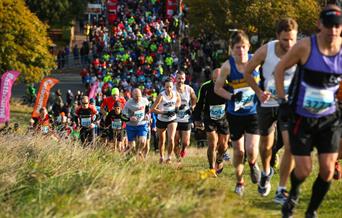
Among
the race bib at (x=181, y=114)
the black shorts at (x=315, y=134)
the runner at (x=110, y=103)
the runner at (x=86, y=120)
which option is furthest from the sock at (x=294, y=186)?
the runner at (x=86, y=120)

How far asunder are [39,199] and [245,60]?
131 inches

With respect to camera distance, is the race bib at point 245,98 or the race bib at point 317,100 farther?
the race bib at point 245,98

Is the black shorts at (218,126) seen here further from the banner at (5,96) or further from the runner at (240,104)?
the banner at (5,96)

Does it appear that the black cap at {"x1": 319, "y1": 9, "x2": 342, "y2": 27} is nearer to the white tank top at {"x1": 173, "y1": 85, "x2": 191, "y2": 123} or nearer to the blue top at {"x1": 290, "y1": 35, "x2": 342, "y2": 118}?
the blue top at {"x1": 290, "y1": 35, "x2": 342, "y2": 118}

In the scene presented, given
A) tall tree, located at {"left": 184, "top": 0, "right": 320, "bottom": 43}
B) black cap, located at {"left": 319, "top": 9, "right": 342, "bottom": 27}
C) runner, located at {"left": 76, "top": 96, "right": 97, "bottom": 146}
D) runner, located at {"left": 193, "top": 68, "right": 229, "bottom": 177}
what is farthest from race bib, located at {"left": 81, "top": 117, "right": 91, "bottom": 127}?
tall tree, located at {"left": 184, "top": 0, "right": 320, "bottom": 43}

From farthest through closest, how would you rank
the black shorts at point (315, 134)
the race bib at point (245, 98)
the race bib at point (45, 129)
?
the race bib at point (45, 129)
the race bib at point (245, 98)
the black shorts at point (315, 134)

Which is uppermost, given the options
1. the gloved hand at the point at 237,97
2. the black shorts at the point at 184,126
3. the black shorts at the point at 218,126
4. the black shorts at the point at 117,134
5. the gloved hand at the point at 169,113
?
the gloved hand at the point at 237,97

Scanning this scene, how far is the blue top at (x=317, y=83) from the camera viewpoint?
21.0 feet

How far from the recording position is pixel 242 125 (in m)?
8.84

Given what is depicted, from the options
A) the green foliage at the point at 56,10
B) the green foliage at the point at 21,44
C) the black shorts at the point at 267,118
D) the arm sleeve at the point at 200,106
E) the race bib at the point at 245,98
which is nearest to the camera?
the black shorts at the point at 267,118

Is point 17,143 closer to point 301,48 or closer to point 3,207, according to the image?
point 3,207

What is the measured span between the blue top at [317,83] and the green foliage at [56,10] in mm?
51883

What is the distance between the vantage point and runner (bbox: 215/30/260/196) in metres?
8.74

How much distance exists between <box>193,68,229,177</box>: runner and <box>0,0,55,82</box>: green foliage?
A: 28.2 meters
